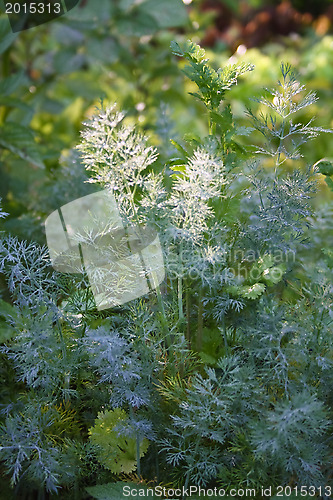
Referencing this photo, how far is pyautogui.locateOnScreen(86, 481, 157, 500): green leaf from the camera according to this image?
483 millimetres

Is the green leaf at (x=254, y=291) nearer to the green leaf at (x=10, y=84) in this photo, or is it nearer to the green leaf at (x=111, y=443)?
the green leaf at (x=111, y=443)

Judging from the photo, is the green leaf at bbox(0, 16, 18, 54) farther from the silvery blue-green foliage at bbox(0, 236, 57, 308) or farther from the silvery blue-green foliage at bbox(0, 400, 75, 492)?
the silvery blue-green foliage at bbox(0, 400, 75, 492)

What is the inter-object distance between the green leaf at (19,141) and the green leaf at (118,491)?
57cm

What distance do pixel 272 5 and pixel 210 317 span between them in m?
3.01

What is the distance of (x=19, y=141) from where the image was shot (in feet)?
2.92

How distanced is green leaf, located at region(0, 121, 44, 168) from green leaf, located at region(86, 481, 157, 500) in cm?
57

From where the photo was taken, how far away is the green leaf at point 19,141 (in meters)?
0.87

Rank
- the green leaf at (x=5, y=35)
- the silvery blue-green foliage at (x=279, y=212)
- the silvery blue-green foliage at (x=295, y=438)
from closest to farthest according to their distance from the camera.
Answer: the silvery blue-green foliage at (x=295, y=438)
the silvery blue-green foliage at (x=279, y=212)
the green leaf at (x=5, y=35)

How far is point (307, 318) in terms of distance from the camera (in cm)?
55

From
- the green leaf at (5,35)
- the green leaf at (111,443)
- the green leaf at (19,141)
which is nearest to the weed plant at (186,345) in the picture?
the green leaf at (111,443)

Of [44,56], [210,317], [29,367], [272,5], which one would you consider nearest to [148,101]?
[44,56]

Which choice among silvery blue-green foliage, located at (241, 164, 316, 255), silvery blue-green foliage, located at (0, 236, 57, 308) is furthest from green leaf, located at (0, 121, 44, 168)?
silvery blue-green foliage, located at (241, 164, 316, 255)

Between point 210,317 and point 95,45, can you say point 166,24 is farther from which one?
point 210,317

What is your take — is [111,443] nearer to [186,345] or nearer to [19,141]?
[186,345]
